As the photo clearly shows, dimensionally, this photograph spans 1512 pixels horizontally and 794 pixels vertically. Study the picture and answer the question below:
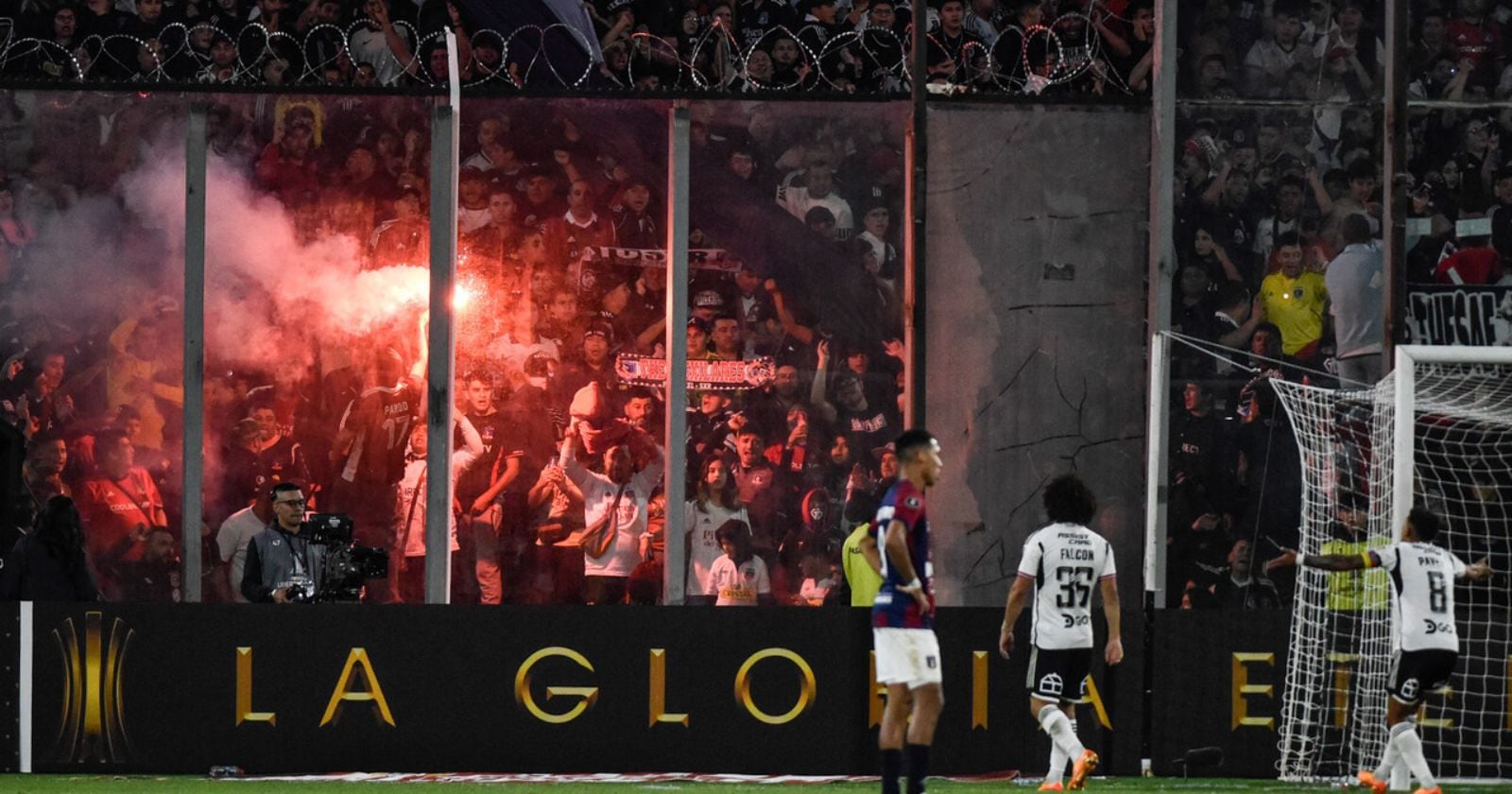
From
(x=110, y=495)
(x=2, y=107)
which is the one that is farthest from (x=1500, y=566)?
(x=2, y=107)

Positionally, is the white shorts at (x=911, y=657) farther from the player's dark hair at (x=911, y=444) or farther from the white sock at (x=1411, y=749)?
the white sock at (x=1411, y=749)

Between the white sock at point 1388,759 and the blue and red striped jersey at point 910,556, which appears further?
the white sock at point 1388,759

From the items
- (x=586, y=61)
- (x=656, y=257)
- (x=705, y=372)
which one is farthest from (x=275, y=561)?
(x=586, y=61)

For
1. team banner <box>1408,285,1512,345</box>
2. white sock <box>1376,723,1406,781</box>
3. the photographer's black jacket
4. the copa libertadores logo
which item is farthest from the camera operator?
team banner <box>1408,285,1512,345</box>

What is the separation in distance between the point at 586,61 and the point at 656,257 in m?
1.61

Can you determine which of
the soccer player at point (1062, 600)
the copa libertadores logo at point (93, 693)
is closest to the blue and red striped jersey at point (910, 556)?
the soccer player at point (1062, 600)

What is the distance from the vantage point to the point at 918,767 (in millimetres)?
9531

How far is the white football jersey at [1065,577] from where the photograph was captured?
38.5 ft

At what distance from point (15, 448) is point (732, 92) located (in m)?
5.90

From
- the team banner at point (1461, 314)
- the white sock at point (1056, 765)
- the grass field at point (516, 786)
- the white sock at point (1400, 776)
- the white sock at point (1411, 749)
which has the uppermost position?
the team banner at point (1461, 314)

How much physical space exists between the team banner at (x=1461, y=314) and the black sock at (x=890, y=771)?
26.7ft

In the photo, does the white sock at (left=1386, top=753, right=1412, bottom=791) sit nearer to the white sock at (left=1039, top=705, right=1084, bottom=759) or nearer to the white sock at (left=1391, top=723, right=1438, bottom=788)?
the white sock at (left=1391, top=723, right=1438, bottom=788)

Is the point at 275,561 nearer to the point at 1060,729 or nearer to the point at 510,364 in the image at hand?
the point at 510,364

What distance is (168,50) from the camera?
51.8 ft
